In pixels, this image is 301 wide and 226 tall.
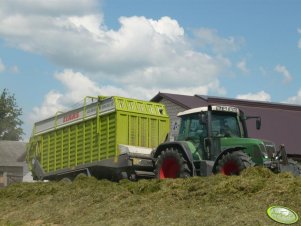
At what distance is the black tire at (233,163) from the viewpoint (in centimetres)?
1234

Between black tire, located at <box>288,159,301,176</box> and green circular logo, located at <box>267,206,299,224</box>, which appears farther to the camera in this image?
black tire, located at <box>288,159,301,176</box>

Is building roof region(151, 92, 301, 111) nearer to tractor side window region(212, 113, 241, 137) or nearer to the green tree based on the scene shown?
tractor side window region(212, 113, 241, 137)

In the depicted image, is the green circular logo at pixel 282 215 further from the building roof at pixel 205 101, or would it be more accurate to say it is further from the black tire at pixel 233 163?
the building roof at pixel 205 101

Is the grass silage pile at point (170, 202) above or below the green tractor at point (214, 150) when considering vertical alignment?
below

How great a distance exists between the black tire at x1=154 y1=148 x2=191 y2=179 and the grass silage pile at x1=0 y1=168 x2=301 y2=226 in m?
1.21

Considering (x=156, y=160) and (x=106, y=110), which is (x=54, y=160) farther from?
(x=156, y=160)

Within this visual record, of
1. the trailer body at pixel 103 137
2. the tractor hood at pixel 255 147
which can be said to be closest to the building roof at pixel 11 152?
the trailer body at pixel 103 137

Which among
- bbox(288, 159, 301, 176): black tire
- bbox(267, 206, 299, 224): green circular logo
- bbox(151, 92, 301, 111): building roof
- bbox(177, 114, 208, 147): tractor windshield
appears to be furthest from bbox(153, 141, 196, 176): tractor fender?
bbox(151, 92, 301, 111): building roof

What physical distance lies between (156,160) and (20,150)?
4952cm

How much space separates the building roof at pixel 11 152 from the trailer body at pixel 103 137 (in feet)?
124

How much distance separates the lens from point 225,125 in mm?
14531

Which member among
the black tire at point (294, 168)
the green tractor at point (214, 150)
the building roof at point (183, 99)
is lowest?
the black tire at point (294, 168)

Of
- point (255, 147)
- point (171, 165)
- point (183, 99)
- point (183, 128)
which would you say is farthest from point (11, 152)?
point (255, 147)

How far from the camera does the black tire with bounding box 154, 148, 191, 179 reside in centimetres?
1378
